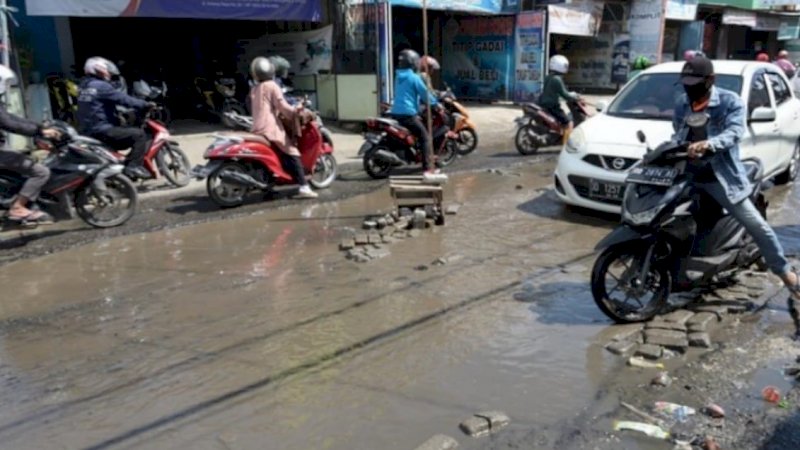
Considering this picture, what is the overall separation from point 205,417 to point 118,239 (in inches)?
167

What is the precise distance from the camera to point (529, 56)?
18.2 meters

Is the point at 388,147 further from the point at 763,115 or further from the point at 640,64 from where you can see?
the point at 640,64

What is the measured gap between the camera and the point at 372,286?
5465 millimetres

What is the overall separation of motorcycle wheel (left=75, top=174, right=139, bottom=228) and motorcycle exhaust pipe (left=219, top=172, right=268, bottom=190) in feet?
3.53

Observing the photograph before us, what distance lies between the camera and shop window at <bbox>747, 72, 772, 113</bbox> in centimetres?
774

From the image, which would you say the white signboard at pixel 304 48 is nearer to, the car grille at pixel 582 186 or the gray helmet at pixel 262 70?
the gray helmet at pixel 262 70

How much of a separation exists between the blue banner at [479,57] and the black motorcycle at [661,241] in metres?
14.6

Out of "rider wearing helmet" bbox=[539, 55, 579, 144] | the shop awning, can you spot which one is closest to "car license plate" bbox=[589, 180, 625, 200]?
"rider wearing helmet" bbox=[539, 55, 579, 144]

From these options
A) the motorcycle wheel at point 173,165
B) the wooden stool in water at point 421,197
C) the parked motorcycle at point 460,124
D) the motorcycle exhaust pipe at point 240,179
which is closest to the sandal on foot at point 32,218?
the motorcycle exhaust pipe at point 240,179

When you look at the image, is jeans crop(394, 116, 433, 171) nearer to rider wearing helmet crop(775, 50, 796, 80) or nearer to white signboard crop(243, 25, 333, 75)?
white signboard crop(243, 25, 333, 75)

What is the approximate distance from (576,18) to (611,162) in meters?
13.5

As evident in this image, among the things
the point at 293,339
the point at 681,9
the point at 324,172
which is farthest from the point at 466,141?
the point at 681,9

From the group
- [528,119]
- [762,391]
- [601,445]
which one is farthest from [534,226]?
[528,119]

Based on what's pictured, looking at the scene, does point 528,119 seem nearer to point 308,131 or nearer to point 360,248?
point 308,131
